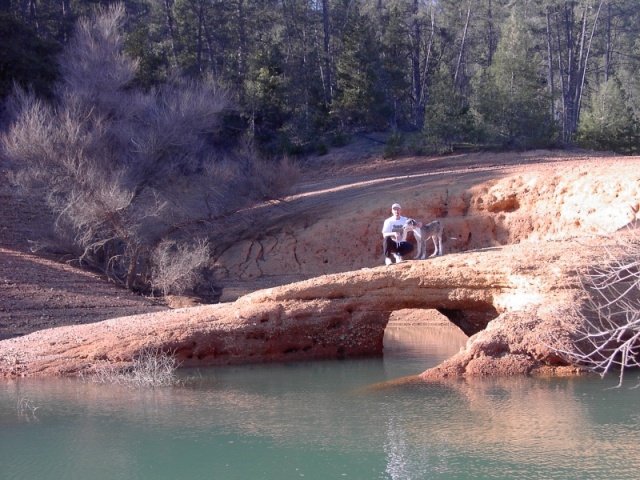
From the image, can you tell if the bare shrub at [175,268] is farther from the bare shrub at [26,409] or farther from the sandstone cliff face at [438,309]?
the bare shrub at [26,409]

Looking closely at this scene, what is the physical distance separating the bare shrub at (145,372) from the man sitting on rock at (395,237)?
4.83 m

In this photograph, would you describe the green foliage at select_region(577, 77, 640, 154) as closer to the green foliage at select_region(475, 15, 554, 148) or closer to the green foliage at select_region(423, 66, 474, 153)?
the green foliage at select_region(475, 15, 554, 148)

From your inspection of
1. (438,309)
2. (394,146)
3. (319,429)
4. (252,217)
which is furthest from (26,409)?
(394,146)

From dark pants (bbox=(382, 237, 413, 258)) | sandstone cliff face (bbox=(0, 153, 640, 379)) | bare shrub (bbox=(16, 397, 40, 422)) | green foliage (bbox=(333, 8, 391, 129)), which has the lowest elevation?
bare shrub (bbox=(16, 397, 40, 422))

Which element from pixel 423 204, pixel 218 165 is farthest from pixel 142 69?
pixel 423 204

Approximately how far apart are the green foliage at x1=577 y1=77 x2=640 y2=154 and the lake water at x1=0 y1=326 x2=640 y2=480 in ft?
73.8

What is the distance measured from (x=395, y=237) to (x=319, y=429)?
5800 mm

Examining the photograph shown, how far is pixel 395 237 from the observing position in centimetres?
1684

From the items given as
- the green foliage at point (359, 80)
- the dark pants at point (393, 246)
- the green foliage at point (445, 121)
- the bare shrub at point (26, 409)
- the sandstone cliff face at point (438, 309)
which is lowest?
the bare shrub at point (26, 409)

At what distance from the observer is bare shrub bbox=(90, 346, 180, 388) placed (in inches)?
591

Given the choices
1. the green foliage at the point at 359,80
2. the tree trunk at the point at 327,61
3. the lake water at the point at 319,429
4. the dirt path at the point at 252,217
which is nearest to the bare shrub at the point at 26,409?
the lake water at the point at 319,429

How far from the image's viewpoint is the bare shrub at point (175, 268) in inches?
948

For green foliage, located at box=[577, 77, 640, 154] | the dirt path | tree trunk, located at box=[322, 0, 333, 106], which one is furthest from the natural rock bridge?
tree trunk, located at box=[322, 0, 333, 106]

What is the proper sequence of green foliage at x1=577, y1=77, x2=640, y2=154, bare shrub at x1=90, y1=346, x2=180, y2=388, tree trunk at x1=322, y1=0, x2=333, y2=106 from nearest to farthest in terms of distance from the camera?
bare shrub at x1=90, y1=346, x2=180, y2=388, green foliage at x1=577, y1=77, x2=640, y2=154, tree trunk at x1=322, y1=0, x2=333, y2=106
